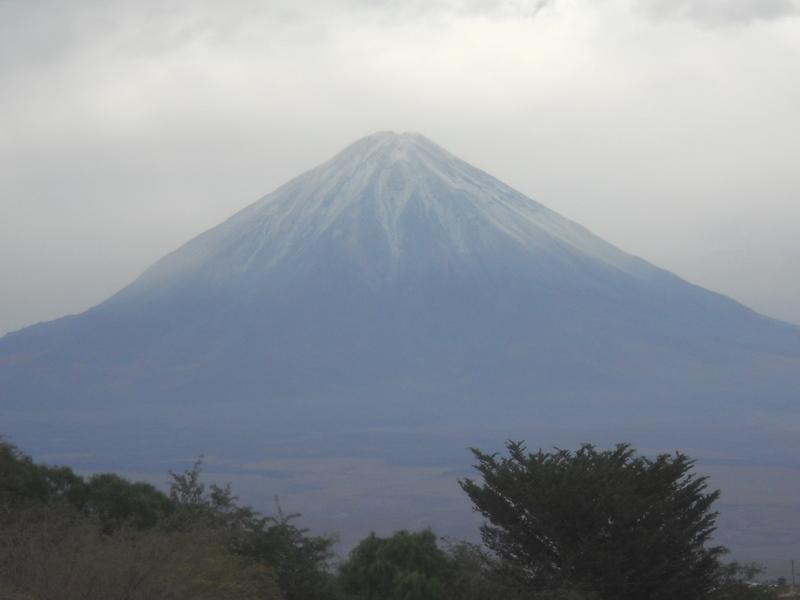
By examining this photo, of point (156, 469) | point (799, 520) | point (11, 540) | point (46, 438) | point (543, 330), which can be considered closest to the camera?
point (11, 540)

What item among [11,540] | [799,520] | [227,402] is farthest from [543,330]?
[11,540]

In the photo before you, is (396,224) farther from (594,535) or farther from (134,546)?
(134,546)

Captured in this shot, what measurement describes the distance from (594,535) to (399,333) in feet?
416

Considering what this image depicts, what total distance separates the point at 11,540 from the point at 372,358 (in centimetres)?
13279

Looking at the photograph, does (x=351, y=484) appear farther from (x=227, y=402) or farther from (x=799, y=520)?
(x=227, y=402)

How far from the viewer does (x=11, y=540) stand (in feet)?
56.2

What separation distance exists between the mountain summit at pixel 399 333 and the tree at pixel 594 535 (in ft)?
355

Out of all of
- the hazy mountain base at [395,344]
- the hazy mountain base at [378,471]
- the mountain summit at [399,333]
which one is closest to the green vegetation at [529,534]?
the hazy mountain base at [378,471]

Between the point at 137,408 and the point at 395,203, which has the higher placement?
the point at 395,203

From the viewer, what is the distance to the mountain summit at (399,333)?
471 feet

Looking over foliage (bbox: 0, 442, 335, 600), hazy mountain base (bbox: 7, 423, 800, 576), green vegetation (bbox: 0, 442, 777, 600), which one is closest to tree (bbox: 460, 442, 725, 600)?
green vegetation (bbox: 0, 442, 777, 600)

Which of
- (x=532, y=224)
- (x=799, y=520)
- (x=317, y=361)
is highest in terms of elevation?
(x=532, y=224)

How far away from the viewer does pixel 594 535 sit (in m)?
24.1

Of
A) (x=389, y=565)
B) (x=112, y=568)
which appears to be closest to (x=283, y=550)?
(x=389, y=565)
